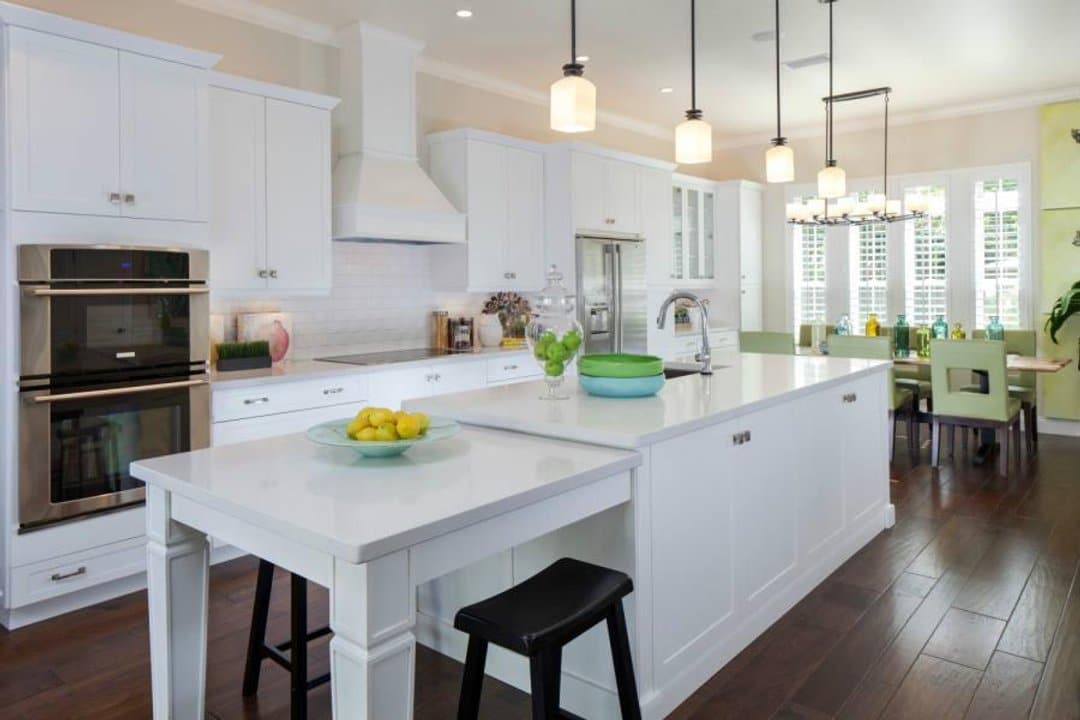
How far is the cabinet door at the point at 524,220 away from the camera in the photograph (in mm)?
5551

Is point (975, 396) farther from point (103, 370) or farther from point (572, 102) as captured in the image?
point (103, 370)

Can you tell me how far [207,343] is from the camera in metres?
3.52

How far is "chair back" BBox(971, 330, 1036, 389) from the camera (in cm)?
621

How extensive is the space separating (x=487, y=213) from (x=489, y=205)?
61 mm

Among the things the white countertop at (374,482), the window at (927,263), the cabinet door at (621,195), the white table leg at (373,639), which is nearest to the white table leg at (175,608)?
the white countertop at (374,482)

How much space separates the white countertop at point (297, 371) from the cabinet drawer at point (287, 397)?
0.04m

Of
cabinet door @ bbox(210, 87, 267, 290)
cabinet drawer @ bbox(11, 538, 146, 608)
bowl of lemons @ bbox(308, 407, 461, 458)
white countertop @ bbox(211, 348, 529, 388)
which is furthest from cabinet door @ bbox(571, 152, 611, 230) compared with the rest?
bowl of lemons @ bbox(308, 407, 461, 458)

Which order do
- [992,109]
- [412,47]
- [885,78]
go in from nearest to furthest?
[412,47]
[885,78]
[992,109]

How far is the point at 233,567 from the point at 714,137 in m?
6.54

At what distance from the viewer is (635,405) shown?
2703mm

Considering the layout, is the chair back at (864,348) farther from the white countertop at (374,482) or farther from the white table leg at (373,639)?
the white table leg at (373,639)

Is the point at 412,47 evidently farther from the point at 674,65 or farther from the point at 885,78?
the point at 885,78

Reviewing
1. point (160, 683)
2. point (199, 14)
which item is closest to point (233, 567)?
point (160, 683)

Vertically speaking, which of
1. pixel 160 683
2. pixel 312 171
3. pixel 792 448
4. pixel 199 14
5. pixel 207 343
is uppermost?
pixel 199 14
